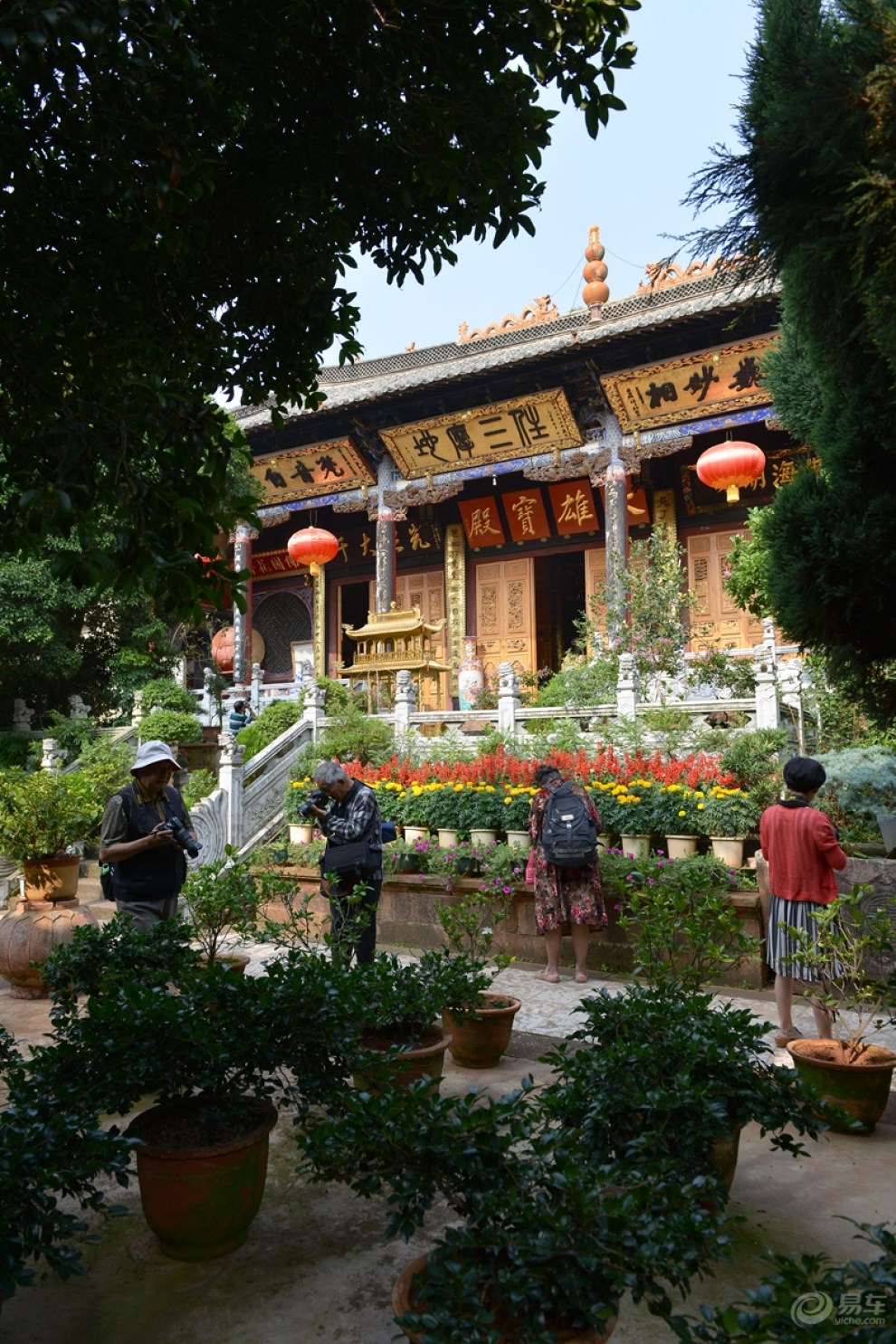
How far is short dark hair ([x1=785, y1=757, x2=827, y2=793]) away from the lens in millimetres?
3979

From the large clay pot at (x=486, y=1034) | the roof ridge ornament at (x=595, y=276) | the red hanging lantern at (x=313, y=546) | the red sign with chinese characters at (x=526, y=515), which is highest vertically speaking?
the roof ridge ornament at (x=595, y=276)

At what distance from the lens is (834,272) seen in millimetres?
3088

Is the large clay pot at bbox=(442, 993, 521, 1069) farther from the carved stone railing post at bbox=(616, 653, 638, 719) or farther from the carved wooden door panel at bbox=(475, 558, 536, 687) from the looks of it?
the carved wooden door panel at bbox=(475, 558, 536, 687)

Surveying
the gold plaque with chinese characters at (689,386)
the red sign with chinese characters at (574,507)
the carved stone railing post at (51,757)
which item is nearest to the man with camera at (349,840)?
the carved stone railing post at (51,757)

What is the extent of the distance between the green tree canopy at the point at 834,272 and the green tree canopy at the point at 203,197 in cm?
61

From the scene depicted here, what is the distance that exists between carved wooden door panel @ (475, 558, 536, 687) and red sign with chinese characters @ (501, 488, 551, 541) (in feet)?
1.57

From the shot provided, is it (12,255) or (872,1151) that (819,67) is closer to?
(12,255)

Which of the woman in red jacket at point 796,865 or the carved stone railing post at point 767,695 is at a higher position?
the carved stone railing post at point 767,695

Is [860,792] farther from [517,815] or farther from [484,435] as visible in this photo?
[484,435]

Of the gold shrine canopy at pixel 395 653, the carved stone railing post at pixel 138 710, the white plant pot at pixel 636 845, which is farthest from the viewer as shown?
the gold shrine canopy at pixel 395 653

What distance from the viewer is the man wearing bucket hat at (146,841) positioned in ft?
12.7

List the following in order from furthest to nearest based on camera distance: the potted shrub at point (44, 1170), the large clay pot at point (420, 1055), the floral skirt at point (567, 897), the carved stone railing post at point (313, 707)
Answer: the carved stone railing post at point (313, 707) → the floral skirt at point (567, 897) → the large clay pot at point (420, 1055) → the potted shrub at point (44, 1170)

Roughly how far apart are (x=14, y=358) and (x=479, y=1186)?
2.44 metres

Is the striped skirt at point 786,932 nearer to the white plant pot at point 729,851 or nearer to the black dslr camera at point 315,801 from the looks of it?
the white plant pot at point 729,851
